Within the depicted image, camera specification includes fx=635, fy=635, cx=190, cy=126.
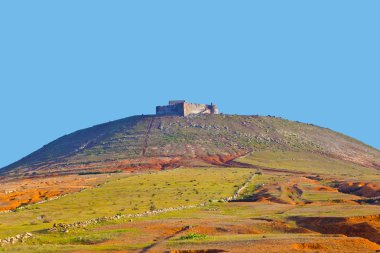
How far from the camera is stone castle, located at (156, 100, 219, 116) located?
543ft

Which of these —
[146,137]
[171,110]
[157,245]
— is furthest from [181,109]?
[157,245]

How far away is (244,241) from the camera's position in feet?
104

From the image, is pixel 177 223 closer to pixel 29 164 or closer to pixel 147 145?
pixel 147 145

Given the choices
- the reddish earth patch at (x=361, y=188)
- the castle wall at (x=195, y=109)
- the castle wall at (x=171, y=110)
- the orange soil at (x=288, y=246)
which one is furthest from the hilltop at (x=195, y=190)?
the castle wall at (x=171, y=110)

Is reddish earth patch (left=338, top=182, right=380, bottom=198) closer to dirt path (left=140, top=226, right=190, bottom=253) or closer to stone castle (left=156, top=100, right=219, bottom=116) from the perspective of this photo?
dirt path (left=140, top=226, right=190, bottom=253)

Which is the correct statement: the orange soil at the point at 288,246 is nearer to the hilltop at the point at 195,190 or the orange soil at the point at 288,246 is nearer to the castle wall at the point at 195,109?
the hilltop at the point at 195,190

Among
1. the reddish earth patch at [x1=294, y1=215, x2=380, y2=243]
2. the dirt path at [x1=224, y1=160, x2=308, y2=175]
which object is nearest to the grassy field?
the reddish earth patch at [x1=294, y1=215, x2=380, y2=243]

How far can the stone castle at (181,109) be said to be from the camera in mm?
165450

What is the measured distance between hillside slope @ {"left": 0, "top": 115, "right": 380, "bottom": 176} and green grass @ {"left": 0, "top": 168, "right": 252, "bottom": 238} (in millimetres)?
25605

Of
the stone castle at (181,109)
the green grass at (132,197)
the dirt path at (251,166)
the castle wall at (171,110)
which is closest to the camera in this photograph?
the green grass at (132,197)

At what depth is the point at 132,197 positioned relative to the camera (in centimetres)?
7438

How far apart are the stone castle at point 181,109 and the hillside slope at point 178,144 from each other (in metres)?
2.97

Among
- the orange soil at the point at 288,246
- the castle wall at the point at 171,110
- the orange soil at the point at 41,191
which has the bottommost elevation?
the orange soil at the point at 288,246

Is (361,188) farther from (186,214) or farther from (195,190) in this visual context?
(186,214)
